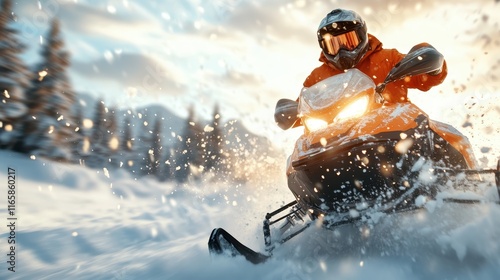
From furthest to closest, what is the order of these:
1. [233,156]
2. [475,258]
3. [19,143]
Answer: [233,156]
[19,143]
[475,258]

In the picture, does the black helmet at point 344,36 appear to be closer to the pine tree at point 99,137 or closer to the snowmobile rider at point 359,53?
the snowmobile rider at point 359,53

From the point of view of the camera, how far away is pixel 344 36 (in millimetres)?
3742

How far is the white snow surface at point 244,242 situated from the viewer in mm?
2504

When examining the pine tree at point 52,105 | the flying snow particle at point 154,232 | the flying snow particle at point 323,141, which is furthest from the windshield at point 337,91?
the pine tree at point 52,105

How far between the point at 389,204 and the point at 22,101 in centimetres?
1534

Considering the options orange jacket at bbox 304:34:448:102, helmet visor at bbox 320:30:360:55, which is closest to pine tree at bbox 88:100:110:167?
helmet visor at bbox 320:30:360:55

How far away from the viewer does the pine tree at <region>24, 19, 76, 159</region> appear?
48.3 ft

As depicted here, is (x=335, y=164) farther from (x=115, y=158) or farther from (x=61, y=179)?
(x=115, y=158)

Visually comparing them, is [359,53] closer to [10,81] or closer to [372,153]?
[372,153]

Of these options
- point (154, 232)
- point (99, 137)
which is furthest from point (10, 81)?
point (154, 232)

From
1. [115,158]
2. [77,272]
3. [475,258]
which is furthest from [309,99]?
[115,158]

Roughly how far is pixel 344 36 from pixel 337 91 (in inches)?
38.5

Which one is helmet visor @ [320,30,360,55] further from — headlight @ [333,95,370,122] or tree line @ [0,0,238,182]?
tree line @ [0,0,238,182]

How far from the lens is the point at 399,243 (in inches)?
111
